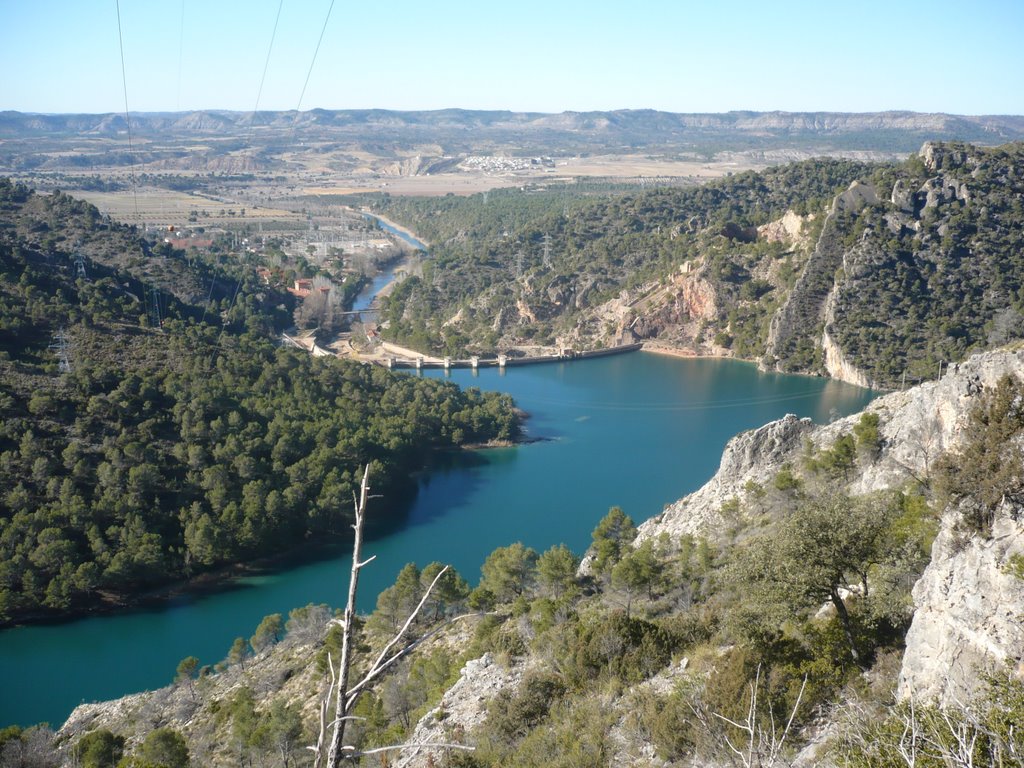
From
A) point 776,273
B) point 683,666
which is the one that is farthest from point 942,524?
point 776,273

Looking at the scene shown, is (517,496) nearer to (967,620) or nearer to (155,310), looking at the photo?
(155,310)

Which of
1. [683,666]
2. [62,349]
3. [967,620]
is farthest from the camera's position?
[62,349]

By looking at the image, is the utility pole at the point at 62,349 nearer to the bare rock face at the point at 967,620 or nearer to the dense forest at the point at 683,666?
the dense forest at the point at 683,666

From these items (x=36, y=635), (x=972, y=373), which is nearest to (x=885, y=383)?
(x=972, y=373)

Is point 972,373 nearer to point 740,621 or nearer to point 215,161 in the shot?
point 740,621

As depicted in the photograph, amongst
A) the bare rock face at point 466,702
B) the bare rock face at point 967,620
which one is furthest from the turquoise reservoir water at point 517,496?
the bare rock face at point 967,620

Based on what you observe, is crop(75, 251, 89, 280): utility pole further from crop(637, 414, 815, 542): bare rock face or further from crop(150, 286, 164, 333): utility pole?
crop(637, 414, 815, 542): bare rock face

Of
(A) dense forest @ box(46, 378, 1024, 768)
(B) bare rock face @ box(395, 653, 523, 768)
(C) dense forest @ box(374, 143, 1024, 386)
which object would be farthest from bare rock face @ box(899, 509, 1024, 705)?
(C) dense forest @ box(374, 143, 1024, 386)
